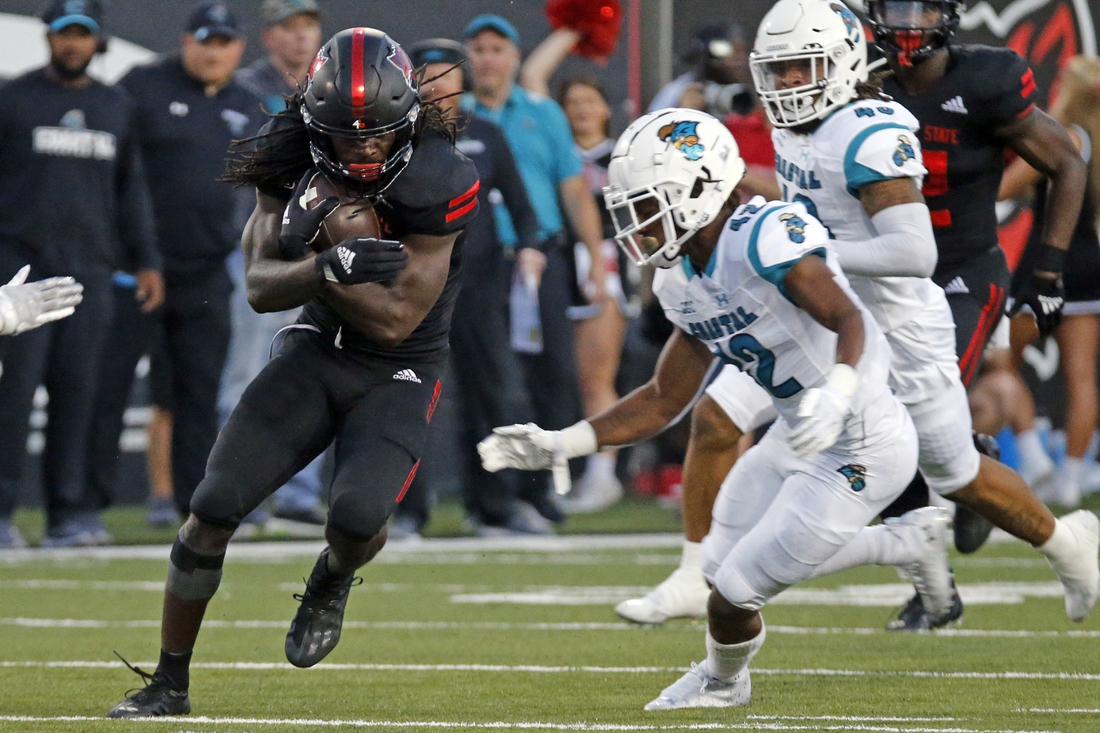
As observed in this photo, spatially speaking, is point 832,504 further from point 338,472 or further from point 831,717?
point 338,472

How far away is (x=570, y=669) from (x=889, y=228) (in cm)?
160

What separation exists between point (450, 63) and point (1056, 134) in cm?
332

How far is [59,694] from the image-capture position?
4.75m

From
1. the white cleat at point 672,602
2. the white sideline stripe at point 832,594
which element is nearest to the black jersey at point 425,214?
the white cleat at point 672,602

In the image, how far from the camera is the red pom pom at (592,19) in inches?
404

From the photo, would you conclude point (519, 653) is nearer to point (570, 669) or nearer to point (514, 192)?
point (570, 669)

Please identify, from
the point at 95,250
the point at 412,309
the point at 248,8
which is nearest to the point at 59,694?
the point at 412,309

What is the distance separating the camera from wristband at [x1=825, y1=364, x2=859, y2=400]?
4133 millimetres

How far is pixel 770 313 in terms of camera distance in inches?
179

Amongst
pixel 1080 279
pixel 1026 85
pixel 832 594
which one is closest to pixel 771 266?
pixel 1026 85

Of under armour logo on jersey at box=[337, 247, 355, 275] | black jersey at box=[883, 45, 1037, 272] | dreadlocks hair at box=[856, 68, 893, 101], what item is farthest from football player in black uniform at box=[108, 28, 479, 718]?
black jersey at box=[883, 45, 1037, 272]

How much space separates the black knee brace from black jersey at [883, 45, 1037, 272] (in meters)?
2.85

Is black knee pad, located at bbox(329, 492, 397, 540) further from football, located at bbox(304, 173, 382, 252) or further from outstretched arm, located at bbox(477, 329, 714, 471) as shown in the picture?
football, located at bbox(304, 173, 382, 252)

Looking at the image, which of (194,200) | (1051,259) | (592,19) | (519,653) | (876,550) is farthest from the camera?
(592,19)
